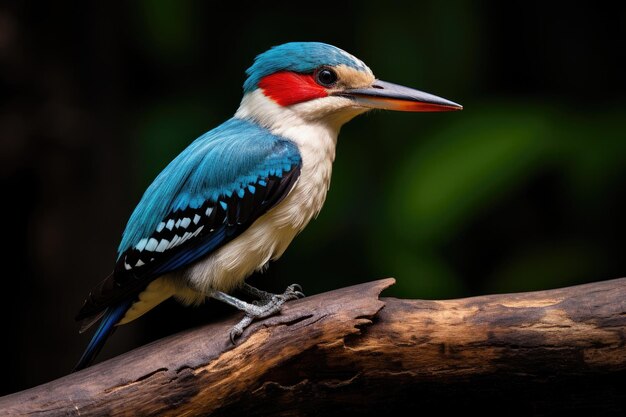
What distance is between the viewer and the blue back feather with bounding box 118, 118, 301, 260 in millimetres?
2789

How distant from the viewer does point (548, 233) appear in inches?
173

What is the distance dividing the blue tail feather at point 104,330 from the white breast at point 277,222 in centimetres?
19

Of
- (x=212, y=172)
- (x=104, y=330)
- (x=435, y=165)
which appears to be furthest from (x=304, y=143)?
(x=435, y=165)

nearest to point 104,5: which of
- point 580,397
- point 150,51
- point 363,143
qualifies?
point 150,51

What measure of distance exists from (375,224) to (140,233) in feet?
5.41

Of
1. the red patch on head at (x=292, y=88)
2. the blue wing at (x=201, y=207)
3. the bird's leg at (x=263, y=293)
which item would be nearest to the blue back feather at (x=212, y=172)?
the blue wing at (x=201, y=207)

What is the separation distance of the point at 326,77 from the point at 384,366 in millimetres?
981

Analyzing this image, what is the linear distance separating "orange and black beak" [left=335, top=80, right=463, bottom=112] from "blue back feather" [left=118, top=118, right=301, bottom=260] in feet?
0.90

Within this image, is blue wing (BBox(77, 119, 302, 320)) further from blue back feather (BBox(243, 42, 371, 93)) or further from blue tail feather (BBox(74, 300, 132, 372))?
blue back feather (BBox(243, 42, 371, 93))

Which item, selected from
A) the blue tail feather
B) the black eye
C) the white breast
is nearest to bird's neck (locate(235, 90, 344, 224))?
the white breast

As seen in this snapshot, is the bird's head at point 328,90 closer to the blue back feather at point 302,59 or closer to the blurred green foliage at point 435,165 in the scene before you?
the blue back feather at point 302,59

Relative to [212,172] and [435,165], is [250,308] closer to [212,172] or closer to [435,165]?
[212,172]

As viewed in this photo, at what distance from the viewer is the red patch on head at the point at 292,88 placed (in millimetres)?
2889

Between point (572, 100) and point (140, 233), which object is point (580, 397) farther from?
point (572, 100)
